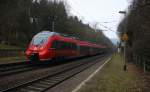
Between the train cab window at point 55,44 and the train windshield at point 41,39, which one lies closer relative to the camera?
the train windshield at point 41,39

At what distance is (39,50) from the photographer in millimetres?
27812

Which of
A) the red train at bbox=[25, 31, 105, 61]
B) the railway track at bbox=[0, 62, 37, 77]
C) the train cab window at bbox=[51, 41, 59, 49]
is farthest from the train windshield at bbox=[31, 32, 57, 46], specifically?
the railway track at bbox=[0, 62, 37, 77]

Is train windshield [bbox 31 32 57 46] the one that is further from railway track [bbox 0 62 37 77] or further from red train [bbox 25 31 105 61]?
railway track [bbox 0 62 37 77]

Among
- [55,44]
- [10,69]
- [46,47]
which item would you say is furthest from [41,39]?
[10,69]

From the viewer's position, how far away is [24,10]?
227 ft

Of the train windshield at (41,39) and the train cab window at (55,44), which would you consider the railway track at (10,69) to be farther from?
the train cab window at (55,44)

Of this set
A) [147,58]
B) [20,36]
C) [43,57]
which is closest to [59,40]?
[43,57]

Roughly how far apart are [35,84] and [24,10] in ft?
179

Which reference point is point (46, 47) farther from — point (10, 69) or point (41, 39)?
point (10, 69)

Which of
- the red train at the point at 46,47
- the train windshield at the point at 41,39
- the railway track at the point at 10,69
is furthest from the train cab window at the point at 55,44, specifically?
the railway track at the point at 10,69

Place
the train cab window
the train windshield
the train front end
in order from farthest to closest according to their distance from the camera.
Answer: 1. the train cab window
2. the train windshield
3. the train front end

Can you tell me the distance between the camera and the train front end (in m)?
27.6

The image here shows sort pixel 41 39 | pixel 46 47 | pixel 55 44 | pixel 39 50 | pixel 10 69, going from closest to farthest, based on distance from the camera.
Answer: pixel 10 69
pixel 39 50
pixel 46 47
pixel 41 39
pixel 55 44

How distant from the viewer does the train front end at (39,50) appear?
2759cm
